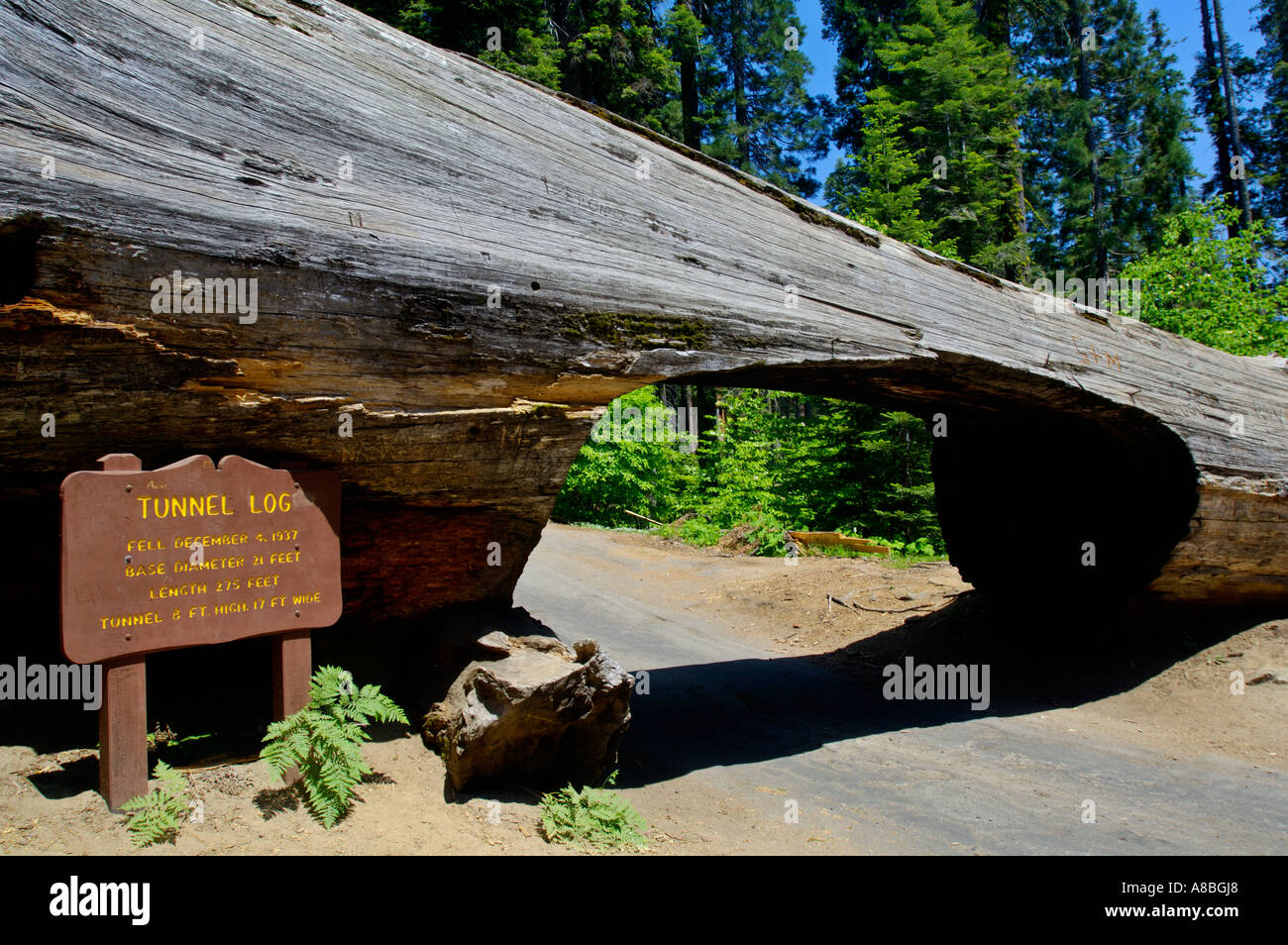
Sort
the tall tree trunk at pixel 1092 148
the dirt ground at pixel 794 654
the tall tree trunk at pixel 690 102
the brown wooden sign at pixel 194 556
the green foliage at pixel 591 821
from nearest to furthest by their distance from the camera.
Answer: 1. the brown wooden sign at pixel 194 556
2. the dirt ground at pixel 794 654
3. the green foliage at pixel 591 821
4. the tall tree trunk at pixel 690 102
5. the tall tree trunk at pixel 1092 148

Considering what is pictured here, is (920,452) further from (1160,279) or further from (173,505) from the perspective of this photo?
(173,505)

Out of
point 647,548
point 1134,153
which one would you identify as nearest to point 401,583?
point 647,548

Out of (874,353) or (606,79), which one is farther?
(606,79)

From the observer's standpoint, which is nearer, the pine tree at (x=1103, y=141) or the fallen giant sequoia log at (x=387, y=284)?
the fallen giant sequoia log at (x=387, y=284)

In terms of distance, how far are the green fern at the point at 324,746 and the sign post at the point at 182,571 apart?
0.12 metres

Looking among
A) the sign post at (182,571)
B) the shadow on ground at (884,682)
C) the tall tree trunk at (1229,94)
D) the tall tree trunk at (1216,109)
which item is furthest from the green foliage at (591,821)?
the tall tree trunk at (1216,109)

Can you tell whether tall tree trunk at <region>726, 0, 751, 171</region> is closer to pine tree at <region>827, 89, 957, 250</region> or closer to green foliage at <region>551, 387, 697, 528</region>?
A: pine tree at <region>827, 89, 957, 250</region>

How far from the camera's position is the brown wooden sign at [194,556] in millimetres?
3492

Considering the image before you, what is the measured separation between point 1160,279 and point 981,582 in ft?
37.3

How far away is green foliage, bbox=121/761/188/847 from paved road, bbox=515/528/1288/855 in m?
2.99

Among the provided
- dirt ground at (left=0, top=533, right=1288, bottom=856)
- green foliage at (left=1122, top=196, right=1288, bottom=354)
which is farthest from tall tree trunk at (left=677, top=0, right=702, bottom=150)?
dirt ground at (left=0, top=533, right=1288, bottom=856)

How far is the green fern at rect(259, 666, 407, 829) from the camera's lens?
3877 mm

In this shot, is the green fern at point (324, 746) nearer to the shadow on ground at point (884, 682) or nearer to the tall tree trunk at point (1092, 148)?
the shadow on ground at point (884, 682)
